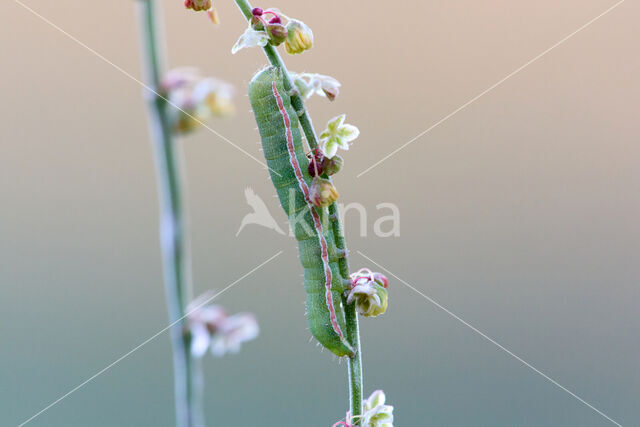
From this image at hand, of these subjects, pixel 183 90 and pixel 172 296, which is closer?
pixel 172 296

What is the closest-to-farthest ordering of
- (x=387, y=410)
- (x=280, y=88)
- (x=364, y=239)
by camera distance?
(x=387, y=410), (x=280, y=88), (x=364, y=239)

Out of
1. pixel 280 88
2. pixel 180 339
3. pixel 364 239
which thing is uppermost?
pixel 280 88

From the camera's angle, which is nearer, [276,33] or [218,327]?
[276,33]

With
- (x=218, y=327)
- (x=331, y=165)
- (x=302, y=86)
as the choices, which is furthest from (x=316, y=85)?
(x=218, y=327)

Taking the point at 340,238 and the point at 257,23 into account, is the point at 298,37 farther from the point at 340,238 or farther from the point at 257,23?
the point at 340,238

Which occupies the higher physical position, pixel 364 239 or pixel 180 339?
pixel 180 339

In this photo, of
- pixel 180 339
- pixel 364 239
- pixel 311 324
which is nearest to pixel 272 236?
pixel 364 239

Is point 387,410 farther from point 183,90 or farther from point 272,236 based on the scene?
point 272,236

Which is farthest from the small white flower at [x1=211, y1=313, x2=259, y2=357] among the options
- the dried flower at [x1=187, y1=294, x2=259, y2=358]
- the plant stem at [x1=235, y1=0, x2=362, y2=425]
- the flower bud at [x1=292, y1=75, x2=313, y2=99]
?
the flower bud at [x1=292, y1=75, x2=313, y2=99]
